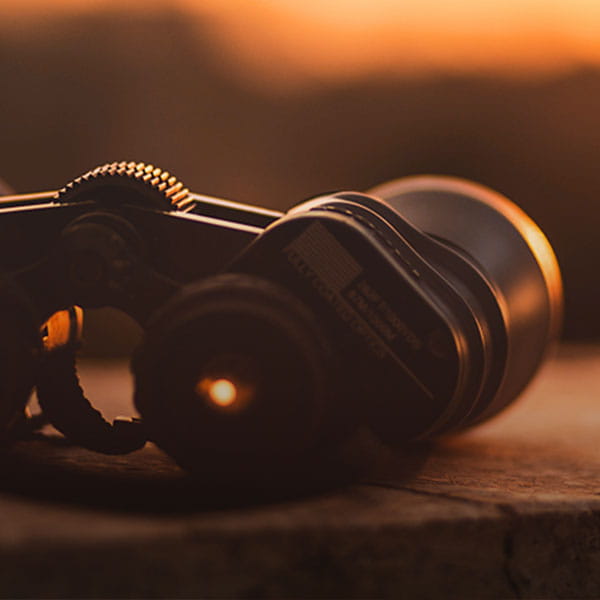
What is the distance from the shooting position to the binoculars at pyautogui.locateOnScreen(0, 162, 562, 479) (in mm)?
890

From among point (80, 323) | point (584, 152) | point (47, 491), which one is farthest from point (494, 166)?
point (47, 491)

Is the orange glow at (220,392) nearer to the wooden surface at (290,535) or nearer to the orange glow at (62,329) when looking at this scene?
the wooden surface at (290,535)

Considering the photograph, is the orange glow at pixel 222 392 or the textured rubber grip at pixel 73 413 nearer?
the orange glow at pixel 222 392

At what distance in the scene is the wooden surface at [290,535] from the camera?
2.58ft

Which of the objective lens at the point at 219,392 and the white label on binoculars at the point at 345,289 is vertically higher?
the white label on binoculars at the point at 345,289

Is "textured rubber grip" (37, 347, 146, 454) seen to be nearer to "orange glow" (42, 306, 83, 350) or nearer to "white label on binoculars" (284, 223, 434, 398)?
"orange glow" (42, 306, 83, 350)

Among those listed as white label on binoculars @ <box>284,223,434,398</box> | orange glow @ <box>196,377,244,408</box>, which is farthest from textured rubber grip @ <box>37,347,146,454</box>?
white label on binoculars @ <box>284,223,434,398</box>

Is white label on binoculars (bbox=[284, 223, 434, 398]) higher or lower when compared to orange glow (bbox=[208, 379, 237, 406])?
higher

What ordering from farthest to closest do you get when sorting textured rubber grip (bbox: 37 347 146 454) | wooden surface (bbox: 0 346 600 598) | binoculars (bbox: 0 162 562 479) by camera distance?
textured rubber grip (bbox: 37 347 146 454), binoculars (bbox: 0 162 562 479), wooden surface (bbox: 0 346 600 598)

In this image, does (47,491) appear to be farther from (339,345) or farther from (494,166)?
(494,166)

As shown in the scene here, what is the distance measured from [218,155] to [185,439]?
10.3 feet

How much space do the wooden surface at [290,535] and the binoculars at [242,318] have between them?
2.4 inches

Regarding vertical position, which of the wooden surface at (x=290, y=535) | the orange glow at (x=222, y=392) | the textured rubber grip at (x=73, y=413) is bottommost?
the wooden surface at (x=290, y=535)

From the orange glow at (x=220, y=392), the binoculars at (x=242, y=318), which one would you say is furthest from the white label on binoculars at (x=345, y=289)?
the orange glow at (x=220, y=392)
